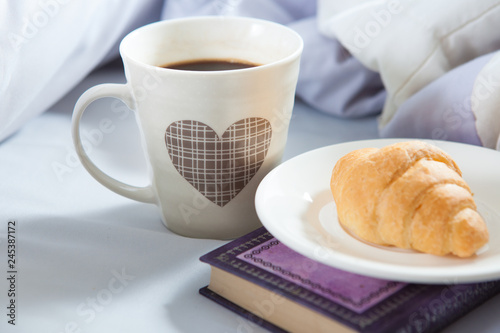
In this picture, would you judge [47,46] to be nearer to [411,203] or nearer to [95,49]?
[95,49]

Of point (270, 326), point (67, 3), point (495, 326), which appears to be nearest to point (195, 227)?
point (270, 326)

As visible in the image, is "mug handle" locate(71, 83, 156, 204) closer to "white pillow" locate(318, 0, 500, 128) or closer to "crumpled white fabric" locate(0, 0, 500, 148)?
"crumpled white fabric" locate(0, 0, 500, 148)

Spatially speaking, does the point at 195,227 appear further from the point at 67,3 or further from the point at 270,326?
the point at 67,3

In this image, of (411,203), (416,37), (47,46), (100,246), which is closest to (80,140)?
(100,246)

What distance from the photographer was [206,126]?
22.8 inches

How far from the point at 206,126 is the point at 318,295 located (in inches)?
7.9

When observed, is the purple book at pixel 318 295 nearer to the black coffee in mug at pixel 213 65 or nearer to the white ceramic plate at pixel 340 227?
the white ceramic plate at pixel 340 227

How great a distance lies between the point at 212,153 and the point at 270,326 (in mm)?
182

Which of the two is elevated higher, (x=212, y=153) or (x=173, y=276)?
(x=212, y=153)

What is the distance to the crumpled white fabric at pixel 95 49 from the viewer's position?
0.80m

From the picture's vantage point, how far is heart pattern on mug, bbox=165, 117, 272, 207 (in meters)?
0.58

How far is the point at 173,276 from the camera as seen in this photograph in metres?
0.59

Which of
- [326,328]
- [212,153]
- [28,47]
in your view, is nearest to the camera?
[326,328]

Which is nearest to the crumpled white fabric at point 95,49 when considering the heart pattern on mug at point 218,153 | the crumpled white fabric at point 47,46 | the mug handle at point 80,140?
the crumpled white fabric at point 47,46
